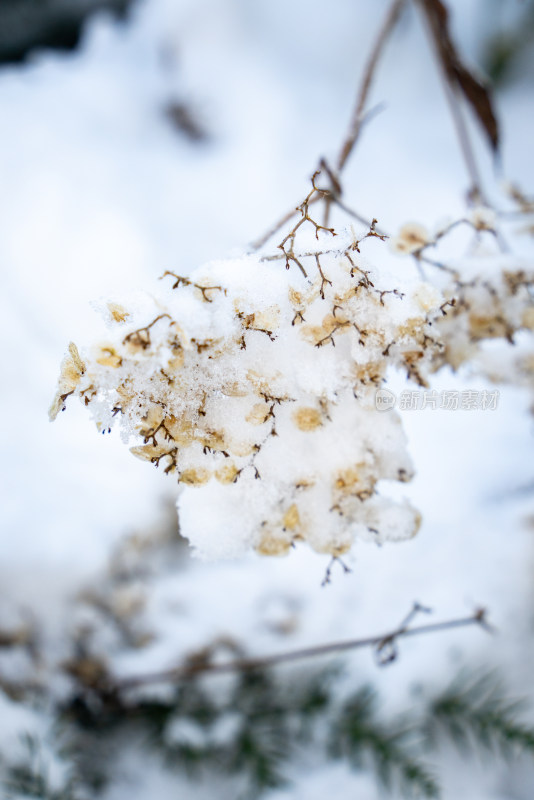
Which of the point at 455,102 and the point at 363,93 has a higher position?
the point at 455,102

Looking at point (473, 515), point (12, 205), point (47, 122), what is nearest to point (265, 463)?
point (473, 515)

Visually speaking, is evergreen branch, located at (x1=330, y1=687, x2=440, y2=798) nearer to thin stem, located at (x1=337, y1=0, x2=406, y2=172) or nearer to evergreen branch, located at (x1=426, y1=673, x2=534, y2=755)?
evergreen branch, located at (x1=426, y1=673, x2=534, y2=755)

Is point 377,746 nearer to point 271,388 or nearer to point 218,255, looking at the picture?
point 271,388

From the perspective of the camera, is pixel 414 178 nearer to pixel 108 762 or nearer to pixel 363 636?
pixel 363 636

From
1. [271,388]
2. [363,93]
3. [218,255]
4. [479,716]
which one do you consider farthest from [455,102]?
[479,716]

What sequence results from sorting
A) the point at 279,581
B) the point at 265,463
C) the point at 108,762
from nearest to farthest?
the point at 265,463
the point at 108,762
the point at 279,581

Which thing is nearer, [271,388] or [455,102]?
[271,388]

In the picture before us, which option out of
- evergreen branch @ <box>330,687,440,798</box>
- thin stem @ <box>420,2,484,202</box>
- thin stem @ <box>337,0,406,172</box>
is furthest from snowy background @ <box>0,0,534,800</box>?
thin stem @ <box>337,0,406,172</box>
